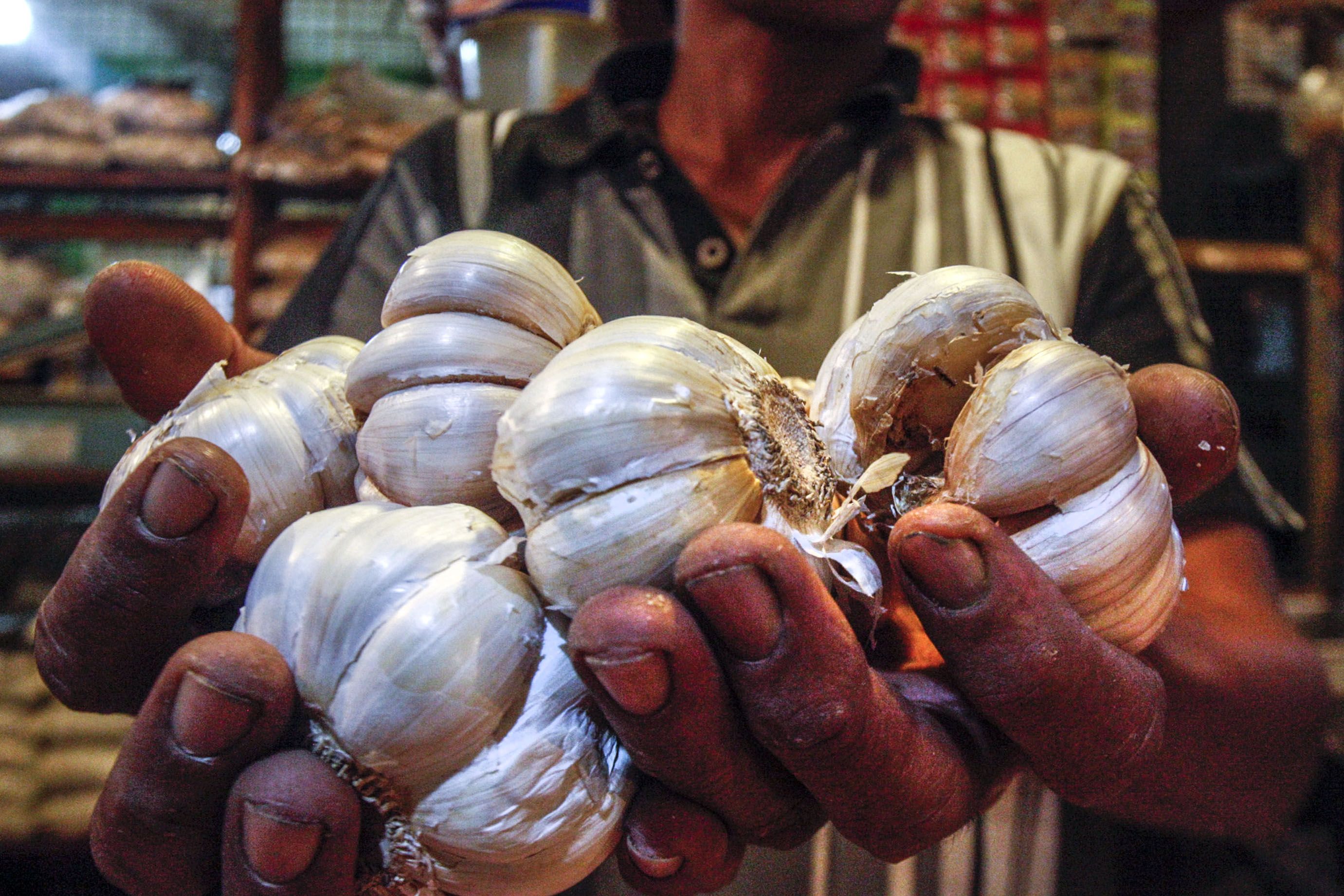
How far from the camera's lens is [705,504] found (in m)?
0.47

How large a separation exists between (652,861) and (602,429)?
0.22 m

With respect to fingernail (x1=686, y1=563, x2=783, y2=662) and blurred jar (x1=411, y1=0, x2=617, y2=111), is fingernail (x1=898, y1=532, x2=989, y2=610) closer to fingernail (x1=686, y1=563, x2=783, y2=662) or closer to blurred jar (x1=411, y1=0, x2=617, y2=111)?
fingernail (x1=686, y1=563, x2=783, y2=662)

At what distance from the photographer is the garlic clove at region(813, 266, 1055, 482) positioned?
0.54 m

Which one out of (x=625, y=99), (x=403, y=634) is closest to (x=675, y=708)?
(x=403, y=634)

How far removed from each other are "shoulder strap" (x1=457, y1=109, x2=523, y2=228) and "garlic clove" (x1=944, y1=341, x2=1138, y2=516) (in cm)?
75

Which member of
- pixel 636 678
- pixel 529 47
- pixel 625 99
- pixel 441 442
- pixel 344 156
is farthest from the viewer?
pixel 344 156

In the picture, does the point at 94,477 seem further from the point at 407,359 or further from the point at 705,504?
the point at 705,504

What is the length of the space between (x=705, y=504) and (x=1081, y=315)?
0.68 m

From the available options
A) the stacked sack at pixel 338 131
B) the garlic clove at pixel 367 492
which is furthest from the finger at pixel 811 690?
the stacked sack at pixel 338 131

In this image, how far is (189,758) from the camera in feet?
1.39

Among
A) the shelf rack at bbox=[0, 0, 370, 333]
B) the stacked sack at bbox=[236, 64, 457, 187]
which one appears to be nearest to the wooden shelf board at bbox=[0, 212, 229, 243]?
the shelf rack at bbox=[0, 0, 370, 333]

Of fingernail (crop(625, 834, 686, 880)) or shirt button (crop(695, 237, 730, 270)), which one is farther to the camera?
shirt button (crop(695, 237, 730, 270))

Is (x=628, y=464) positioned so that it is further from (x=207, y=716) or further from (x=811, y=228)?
(x=811, y=228)

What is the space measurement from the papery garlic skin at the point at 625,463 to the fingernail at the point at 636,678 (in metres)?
0.05
